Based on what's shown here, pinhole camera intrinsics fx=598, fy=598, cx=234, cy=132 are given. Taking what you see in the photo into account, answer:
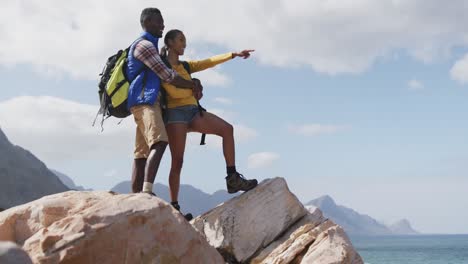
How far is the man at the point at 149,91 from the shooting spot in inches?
381

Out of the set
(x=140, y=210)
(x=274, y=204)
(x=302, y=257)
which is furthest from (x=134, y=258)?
(x=274, y=204)

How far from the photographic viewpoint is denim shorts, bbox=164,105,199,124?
10.5 metres

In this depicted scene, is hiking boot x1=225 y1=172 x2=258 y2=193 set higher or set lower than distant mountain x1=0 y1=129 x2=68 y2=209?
higher

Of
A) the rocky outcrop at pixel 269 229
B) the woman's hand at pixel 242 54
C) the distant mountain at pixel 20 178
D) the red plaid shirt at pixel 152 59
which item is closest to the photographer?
the rocky outcrop at pixel 269 229

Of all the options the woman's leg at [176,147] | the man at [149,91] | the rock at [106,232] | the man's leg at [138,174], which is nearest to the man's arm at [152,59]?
the man at [149,91]

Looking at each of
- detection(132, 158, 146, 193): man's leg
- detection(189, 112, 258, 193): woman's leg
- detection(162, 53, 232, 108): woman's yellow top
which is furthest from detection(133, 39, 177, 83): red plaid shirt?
detection(132, 158, 146, 193): man's leg

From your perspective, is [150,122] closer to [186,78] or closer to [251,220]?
[186,78]

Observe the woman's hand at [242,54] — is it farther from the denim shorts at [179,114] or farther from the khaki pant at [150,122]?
the khaki pant at [150,122]

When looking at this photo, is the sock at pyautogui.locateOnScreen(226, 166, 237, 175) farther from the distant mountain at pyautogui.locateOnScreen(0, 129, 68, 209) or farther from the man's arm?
the distant mountain at pyautogui.locateOnScreen(0, 129, 68, 209)

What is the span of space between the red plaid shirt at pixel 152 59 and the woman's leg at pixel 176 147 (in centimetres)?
110

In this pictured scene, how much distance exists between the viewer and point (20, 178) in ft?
445

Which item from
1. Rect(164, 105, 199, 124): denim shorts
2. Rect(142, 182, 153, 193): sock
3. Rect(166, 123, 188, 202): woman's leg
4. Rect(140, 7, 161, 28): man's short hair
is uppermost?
Rect(140, 7, 161, 28): man's short hair

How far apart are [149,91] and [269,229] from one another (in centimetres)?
322

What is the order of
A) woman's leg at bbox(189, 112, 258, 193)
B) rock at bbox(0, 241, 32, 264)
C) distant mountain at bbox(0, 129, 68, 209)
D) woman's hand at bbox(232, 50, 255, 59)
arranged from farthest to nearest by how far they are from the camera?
distant mountain at bbox(0, 129, 68, 209)
woman's hand at bbox(232, 50, 255, 59)
woman's leg at bbox(189, 112, 258, 193)
rock at bbox(0, 241, 32, 264)
